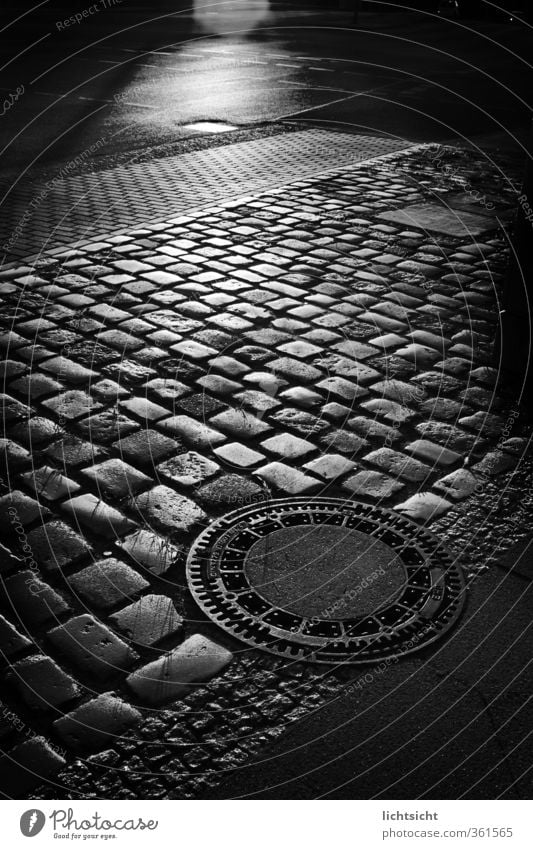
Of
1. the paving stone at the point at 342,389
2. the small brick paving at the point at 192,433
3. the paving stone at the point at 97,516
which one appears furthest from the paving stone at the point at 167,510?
the paving stone at the point at 342,389

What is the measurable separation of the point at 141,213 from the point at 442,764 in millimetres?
7837

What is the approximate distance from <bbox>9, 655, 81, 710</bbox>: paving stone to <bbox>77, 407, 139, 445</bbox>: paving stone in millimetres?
1884

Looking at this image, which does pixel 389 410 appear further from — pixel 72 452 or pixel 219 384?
pixel 72 452

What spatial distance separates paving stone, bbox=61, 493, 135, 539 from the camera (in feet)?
14.5

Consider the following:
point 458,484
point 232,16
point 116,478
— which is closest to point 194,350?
point 116,478

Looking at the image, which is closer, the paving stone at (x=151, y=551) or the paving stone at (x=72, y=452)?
the paving stone at (x=151, y=551)

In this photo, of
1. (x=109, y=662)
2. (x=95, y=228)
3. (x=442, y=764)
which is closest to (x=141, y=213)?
(x=95, y=228)

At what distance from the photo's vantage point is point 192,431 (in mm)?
5359

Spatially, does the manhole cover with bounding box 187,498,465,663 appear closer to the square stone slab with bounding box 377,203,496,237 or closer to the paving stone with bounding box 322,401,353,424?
the paving stone with bounding box 322,401,353,424

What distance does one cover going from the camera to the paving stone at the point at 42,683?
3.36m

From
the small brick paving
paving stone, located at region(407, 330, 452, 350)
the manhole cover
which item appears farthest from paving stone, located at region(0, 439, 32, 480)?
paving stone, located at region(407, 330, 452, 350)

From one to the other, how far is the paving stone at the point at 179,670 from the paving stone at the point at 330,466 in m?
1.49

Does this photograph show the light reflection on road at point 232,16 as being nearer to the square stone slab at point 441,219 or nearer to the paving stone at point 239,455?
the square stone slab at point 441,219

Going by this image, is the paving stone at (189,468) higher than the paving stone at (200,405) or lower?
lower
